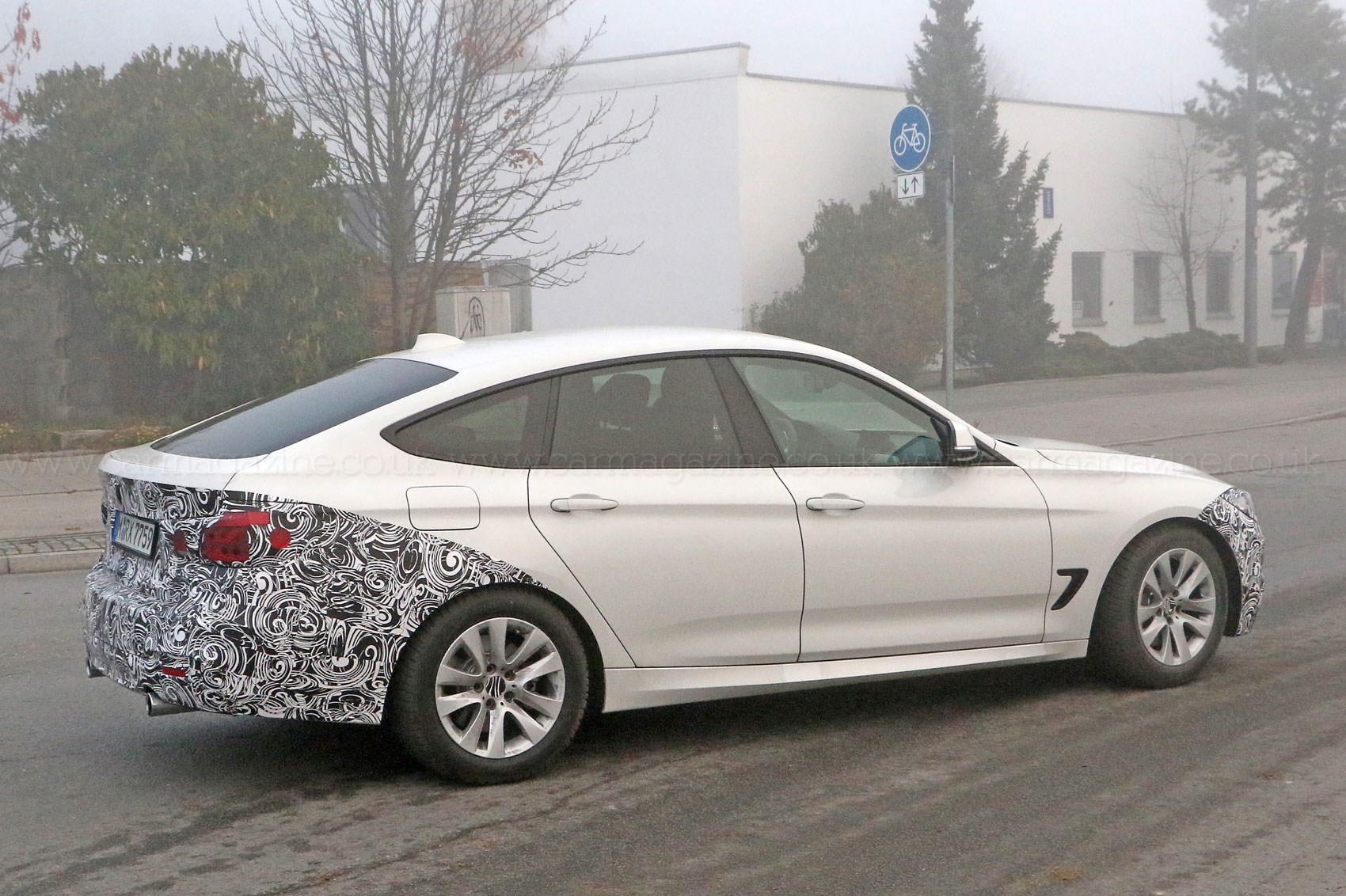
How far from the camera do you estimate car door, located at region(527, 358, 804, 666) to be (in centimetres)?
518

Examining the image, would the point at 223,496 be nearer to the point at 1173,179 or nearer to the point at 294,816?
the point at 294,816

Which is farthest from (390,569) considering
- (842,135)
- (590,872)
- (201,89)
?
(842,135)

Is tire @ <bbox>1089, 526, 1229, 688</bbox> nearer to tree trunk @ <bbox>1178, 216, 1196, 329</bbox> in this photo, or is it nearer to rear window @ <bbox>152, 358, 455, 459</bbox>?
rear window @ <bbox>152, 358, 455, 459</bbox>

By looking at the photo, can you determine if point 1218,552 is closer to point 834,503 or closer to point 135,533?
point 834,503

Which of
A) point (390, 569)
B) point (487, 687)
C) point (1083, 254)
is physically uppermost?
point (1083, 254)

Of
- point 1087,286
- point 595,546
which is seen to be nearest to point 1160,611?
point 595,546

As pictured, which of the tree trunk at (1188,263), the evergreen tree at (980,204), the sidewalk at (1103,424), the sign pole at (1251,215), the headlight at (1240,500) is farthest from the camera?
the tree trunk at (1188,263)

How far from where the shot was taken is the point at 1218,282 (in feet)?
128

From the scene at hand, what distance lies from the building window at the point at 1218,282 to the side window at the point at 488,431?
118ft

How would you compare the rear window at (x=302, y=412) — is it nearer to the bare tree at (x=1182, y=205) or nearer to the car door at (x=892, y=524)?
the car door at (x=892, y=524)

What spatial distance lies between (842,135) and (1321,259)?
19623mm

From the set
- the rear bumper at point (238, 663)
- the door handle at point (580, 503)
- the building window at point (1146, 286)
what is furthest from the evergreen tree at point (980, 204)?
the rear bumper at point (238, 663)

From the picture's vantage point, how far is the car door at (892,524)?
553 cm

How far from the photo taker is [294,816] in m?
4.83
